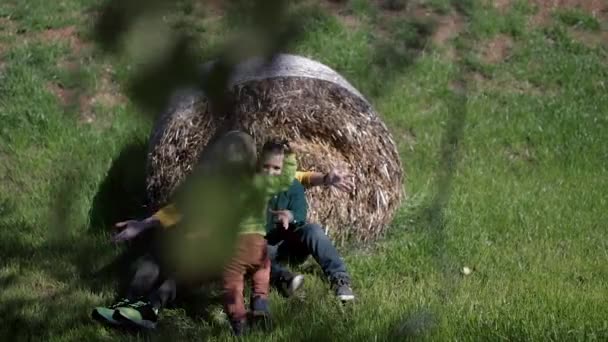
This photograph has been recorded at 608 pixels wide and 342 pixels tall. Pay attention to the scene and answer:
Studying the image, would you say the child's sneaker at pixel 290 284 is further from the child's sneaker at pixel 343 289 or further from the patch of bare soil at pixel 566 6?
the patch of bare soil at pixel 566 6

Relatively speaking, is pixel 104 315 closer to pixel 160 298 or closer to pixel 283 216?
pixel 160 298

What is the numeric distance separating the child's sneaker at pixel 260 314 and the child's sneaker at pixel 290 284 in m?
0.33

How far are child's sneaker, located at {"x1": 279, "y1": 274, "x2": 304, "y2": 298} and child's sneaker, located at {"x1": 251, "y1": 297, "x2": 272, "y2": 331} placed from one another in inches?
12.9

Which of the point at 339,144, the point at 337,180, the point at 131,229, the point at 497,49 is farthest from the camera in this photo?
the point at 497,49

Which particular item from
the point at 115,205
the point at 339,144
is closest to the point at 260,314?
the point at 115,205

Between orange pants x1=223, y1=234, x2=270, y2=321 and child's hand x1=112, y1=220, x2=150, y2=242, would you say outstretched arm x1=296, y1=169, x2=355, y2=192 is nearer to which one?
orange pants x1=223, y1=234, x2=270, y2=321

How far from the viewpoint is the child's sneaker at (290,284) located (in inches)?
190

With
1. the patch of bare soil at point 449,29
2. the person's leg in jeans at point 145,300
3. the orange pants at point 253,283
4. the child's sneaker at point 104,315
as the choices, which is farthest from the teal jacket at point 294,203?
the patch of bare soil at point 449,29

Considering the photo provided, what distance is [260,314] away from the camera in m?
4.41

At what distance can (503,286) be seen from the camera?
4.87m

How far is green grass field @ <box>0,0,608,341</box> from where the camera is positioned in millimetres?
4105

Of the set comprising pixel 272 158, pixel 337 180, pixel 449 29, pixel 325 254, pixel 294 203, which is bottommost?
pixel 325 254

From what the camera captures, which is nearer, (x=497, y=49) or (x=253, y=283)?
(x=253, y=283)

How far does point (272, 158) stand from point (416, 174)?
11.3 ft
